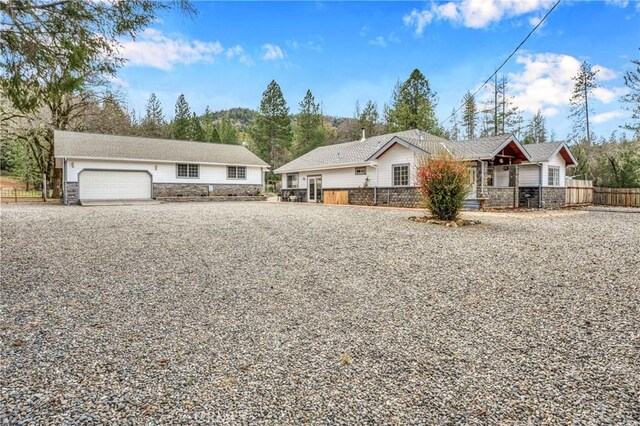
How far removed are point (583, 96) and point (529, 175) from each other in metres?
20.7

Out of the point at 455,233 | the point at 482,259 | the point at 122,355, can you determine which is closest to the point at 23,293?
the point at 122,355

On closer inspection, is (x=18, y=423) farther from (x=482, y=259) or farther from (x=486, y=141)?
(x=486, y=141)

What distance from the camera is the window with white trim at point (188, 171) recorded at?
25.3 m

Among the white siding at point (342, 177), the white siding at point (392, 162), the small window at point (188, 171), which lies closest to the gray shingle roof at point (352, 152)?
the white siding at point (342, 177)

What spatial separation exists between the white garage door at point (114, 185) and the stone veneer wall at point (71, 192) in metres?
0.26

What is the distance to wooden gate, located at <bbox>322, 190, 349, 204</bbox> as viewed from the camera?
22609 mm

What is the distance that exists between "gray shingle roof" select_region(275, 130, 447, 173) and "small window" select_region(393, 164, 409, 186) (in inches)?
56.3

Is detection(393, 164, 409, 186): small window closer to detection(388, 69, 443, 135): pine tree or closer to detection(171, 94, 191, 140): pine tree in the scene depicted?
detection(388, 69, 443, 135): pine tree

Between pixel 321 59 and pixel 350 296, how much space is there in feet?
68.8

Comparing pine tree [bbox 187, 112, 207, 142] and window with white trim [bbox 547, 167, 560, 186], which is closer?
window with white trim [bbox 547, 167, 560, 186]

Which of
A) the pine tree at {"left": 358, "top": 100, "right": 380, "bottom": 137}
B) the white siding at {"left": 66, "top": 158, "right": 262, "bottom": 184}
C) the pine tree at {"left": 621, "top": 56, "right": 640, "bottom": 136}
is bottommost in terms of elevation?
the white siding at {"left": 66, "top": 158, "right": 262, "bottom": 184}

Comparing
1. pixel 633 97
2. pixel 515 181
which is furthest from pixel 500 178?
pixel 633 97

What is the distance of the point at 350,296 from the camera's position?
4.54 metres

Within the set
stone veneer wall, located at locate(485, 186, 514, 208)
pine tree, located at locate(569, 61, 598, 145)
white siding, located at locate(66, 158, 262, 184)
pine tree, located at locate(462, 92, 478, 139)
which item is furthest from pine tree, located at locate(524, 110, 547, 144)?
white siding, located at locate(66, 158, 262, 184)
